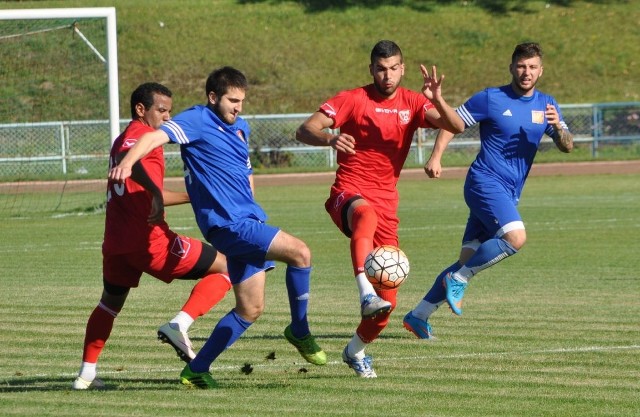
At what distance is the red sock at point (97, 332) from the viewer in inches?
311

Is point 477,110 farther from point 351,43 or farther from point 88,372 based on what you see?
point 351,43

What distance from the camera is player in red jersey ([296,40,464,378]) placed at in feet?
28.1

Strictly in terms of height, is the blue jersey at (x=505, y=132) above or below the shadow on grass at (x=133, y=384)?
above

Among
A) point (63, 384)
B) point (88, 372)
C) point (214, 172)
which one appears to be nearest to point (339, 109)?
point (214, 172)

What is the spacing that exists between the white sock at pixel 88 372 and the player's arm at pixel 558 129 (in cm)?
429

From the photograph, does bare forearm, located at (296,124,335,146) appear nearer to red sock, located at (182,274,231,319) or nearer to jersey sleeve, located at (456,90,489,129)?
red sock, located at (182,274,231,319)

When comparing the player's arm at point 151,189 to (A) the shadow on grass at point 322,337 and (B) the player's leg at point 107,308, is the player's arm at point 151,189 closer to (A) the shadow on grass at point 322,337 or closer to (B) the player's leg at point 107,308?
(B) the player's leg at point 107,308

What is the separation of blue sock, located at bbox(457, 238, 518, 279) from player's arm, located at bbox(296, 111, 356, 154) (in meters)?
1.84

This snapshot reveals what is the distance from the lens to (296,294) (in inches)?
312

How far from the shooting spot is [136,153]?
276 inches

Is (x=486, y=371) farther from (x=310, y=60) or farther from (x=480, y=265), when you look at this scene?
(x=310, y=60)

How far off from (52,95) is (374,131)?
18235mm

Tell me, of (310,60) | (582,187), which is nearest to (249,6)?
(310,60)

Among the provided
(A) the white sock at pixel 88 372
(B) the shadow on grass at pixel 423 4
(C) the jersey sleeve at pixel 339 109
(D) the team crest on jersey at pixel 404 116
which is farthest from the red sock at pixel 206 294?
(B) the shadow on grass at pixel 423 4
